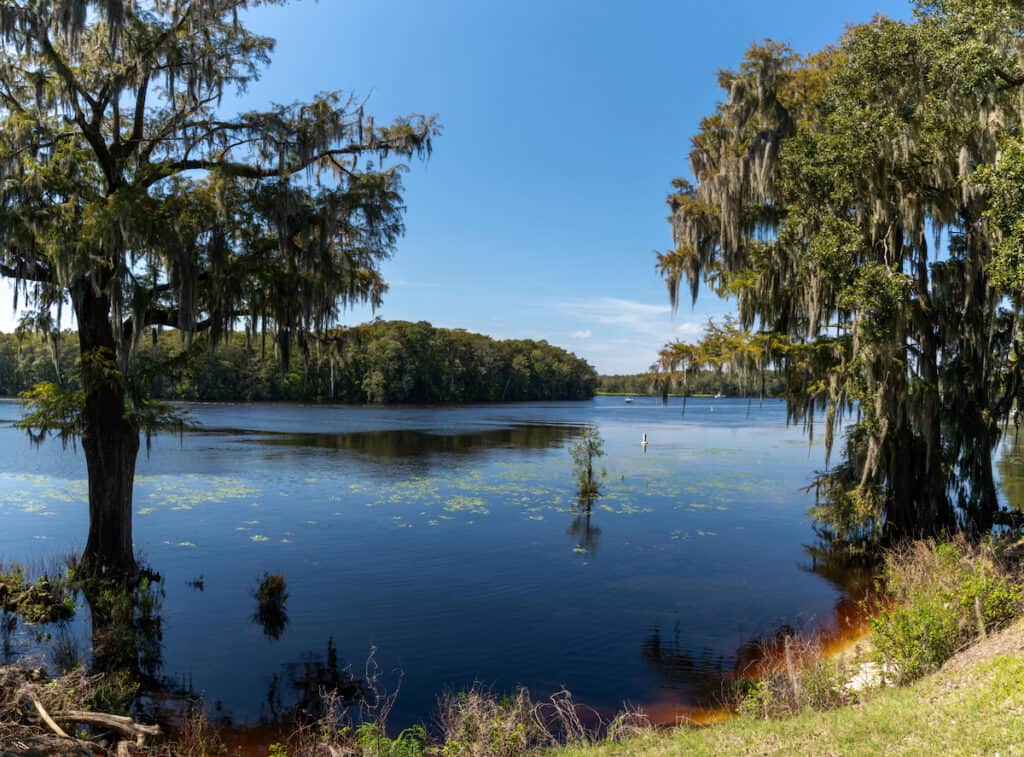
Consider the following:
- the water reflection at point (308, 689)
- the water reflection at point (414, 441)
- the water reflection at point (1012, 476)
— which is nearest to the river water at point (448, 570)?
the water reflection at point (308, 689)

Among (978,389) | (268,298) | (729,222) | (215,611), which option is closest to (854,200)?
(729,222)

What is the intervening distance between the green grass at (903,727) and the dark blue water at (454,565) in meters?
2.92

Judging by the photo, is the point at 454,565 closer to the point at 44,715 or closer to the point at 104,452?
the point at 104,452

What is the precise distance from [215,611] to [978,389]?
51.8 ft

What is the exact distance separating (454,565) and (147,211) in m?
9.54

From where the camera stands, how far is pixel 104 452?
1088 cm

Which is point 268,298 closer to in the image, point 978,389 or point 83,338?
point 83,338

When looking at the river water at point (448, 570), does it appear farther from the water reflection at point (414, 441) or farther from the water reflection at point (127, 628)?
the water reflection at point (414, 441)

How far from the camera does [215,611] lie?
11.5 meters

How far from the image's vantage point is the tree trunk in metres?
10.9

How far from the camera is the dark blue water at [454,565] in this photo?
960 centimetres

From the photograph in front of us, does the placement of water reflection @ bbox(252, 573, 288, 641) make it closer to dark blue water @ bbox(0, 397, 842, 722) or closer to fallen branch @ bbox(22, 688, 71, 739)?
Answer: dark blue water @ bbox(0, 397, 842, 722)

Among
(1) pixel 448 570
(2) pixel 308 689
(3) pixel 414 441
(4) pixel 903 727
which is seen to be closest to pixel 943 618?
(4) pixel 903 727

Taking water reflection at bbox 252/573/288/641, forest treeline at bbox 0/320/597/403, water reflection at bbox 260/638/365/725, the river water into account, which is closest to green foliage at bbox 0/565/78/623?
the river water
